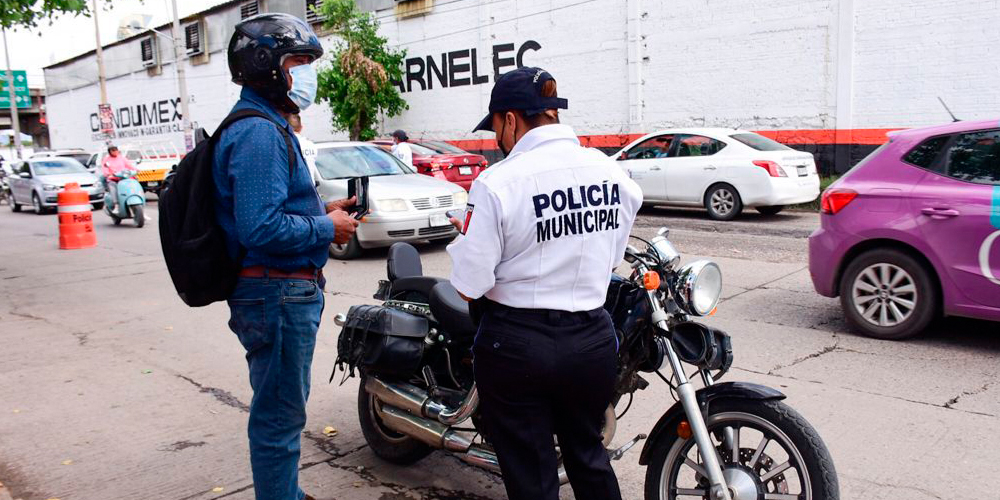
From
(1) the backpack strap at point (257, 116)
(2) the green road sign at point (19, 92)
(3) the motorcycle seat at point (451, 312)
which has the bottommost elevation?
(3) the motorcycle seat at point (451, 312)

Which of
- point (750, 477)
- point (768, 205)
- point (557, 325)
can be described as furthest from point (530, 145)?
point (768, 205)

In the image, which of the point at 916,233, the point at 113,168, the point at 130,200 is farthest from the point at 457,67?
the point at 916,233

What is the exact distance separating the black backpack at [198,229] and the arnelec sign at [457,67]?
19934 millimetres

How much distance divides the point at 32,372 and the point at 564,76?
1765cm

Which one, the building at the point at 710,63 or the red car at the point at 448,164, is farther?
the red car at the point at 448,164

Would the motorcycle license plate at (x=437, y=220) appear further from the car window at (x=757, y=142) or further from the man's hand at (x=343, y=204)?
the man's hand at (x=343, y=204)

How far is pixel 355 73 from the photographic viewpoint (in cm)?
2453

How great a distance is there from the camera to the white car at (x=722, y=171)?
13297mm

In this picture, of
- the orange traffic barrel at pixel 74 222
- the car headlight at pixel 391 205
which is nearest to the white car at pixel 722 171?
the car headlight at pixel 391 205

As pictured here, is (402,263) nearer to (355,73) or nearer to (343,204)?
(343,204)

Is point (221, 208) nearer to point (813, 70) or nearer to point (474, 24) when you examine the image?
point (813, 70)

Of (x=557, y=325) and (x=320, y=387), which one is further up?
(x=557, y=325)

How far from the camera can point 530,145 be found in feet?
8.60

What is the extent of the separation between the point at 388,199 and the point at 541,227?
842 centimetres
